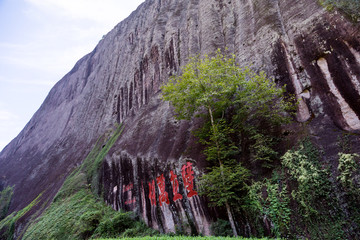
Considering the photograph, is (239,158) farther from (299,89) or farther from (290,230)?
(299,89)

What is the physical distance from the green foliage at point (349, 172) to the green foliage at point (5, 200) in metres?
34.4

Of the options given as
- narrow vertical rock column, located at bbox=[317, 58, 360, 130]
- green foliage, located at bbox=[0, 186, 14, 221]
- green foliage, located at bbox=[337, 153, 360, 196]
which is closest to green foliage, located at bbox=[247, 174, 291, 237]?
green foliage, located at bbox=[337, 153, 360, 196]

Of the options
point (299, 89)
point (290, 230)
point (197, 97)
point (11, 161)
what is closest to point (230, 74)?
point (197, 97)

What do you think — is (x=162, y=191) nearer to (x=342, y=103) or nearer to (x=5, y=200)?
(x=342, y=103)

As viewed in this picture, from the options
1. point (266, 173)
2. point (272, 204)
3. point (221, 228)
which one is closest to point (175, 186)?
point (221, 228)

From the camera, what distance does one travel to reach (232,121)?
28.6ft

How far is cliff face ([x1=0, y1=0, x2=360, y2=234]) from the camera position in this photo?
7348 mm

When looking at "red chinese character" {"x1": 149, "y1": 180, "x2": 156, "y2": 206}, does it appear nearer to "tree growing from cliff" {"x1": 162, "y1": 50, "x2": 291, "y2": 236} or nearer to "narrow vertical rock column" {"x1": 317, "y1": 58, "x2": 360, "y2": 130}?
"tree growing from cliff" {"x1": 162, "y1": 50, "x2": 291, "y2": 236}

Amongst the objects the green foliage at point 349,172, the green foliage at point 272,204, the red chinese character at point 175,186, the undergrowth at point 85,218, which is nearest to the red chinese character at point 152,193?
the undergrowth at point 85,218

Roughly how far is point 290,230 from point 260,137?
296 centimetres

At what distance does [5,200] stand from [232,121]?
34419 mm

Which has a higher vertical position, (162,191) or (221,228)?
(162,191)

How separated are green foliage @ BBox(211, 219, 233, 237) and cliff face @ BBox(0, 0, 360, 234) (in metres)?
0.47

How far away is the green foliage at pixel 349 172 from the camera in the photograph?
17.3 feet
